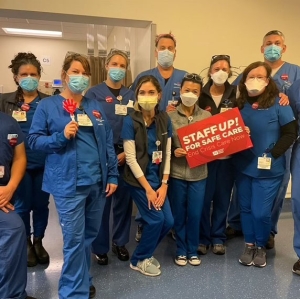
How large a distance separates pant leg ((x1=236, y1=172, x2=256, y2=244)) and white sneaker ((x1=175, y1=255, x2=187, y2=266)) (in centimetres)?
55

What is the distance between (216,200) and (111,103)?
1.22m

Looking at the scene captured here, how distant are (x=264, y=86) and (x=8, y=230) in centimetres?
200

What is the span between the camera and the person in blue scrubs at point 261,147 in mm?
2424

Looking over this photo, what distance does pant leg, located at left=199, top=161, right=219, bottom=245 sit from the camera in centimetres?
266

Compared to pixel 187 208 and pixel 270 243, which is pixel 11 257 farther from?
pixel 270 243

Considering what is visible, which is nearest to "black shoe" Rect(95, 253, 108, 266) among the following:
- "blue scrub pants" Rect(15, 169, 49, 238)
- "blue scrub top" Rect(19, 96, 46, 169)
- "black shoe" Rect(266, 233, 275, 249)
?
"blue scrub pants" Rect(15, 169, 49, 238)

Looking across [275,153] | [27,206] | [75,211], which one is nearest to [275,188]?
[275,153]

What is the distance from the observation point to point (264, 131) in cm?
246

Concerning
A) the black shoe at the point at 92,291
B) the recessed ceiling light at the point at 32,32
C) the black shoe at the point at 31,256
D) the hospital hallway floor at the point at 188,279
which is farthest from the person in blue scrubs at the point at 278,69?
the recessed ceiling light at the point at 32,32

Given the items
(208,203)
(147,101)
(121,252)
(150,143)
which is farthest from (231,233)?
(147,101)

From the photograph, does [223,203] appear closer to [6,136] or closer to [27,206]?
[27,206]

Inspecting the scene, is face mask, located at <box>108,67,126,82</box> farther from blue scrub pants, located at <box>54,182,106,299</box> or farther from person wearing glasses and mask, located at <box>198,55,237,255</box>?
blue scrub pants, located at <box>54,182,106,299</box>

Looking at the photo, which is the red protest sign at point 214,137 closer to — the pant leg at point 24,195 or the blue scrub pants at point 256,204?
the blue scrub pants at point 256,204

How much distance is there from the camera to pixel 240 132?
8.04 feet
